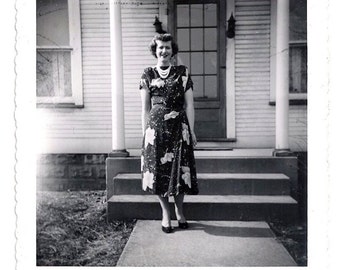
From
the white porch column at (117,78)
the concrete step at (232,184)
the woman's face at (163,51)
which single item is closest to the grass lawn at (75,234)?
the concrete step at (232,184)

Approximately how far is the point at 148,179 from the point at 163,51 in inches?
47.3

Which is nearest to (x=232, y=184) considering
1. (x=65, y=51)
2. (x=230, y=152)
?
(x=230, y=152)

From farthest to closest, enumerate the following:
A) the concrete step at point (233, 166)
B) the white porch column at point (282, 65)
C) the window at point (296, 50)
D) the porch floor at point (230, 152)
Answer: the porch floor at point (230, 152) < the concrete step at point (233, 166) < the white porch column at point (282, 65) < the window at point (296, 50)

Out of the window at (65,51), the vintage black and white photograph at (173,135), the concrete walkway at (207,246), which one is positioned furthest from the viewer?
the window at (65,51)

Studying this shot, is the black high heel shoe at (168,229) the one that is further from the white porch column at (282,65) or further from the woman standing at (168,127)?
the white porch column at (282,65)

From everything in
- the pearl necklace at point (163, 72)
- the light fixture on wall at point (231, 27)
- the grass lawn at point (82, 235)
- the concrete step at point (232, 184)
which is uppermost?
the light fixture on wall at point (231, 27)

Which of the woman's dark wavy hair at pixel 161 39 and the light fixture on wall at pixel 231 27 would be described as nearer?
the woman's dark wavy hair at pixel 161 39

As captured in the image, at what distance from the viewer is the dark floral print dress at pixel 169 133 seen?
317 cm

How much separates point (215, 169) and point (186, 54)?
1555mm

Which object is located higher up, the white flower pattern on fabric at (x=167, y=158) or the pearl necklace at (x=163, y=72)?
the pearl necklace at (x=163, y=72)

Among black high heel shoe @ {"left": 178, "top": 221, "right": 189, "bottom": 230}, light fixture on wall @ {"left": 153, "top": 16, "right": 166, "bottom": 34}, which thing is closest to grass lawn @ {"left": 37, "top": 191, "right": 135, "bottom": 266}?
black high heel shoe @ {"left": 178, "top": 221, "right": 189, "bottom": 230}

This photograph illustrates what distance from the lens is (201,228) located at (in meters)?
3.34

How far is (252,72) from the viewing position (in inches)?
185
